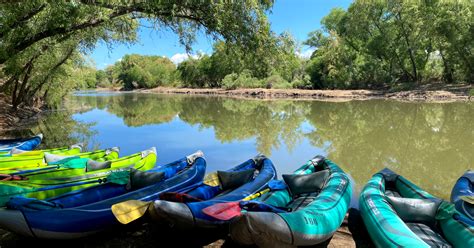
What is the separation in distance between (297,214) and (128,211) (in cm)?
174

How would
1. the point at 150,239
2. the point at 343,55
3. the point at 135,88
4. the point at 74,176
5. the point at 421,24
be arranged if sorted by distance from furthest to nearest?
the point at 135,88
the point at 343,55
the point at 421,24
the point at 74,176
the point at 150,239

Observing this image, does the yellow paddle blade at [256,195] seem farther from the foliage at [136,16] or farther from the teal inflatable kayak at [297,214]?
the foliage at [136,16]

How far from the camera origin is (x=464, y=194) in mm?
4723

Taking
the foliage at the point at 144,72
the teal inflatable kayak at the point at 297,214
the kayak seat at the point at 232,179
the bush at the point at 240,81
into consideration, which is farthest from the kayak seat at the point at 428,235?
the foliage at the point at 144,72

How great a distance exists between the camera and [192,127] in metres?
16.1

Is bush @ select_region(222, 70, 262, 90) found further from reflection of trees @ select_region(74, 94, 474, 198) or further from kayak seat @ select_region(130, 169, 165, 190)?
kayak seat @ select_region(130, 169, 165, 190)

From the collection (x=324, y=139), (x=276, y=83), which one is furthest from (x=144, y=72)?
(x=324, y=139)

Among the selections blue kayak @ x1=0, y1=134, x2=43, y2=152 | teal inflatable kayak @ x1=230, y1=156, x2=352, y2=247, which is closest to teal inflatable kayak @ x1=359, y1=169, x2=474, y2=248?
teal inflatable kayak @ x1=230, y1=156, x2=352, y2=247

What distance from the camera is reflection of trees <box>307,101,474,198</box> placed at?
7.97m

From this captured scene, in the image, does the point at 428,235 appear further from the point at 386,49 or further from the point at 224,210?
the point at 386,49

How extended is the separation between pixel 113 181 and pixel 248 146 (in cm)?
657

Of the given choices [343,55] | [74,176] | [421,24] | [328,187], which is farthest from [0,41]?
[343,55]

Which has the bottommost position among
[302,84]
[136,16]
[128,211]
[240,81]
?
[128,211]

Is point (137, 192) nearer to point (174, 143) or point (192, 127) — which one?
point (174, 143)
